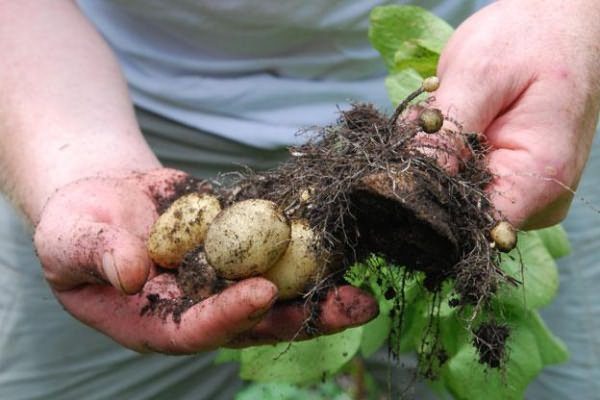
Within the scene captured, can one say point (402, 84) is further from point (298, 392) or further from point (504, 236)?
point (298, 392)

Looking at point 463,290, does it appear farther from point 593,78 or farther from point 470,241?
point 593,78

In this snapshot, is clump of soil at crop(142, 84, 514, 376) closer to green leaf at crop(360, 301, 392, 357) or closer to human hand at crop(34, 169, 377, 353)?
human hand at crop(34, 169, 377, 353)

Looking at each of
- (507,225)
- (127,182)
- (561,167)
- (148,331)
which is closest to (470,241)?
(507,225)

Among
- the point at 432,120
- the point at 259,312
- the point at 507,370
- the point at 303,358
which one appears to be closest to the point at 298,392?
the point at 303,358

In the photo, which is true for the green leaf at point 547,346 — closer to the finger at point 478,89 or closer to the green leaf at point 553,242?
the green leaf at point 553,242

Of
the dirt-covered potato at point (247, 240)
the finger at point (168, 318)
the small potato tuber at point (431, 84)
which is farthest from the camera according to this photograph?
the small potato tuber at point (431, 84)

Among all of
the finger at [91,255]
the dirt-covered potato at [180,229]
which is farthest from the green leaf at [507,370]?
the finger at [91,255]

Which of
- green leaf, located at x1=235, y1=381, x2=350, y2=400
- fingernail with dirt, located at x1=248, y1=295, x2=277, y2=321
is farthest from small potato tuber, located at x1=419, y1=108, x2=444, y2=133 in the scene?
green leaf, located at x1=235, y1=381, x2=350, y2=400
